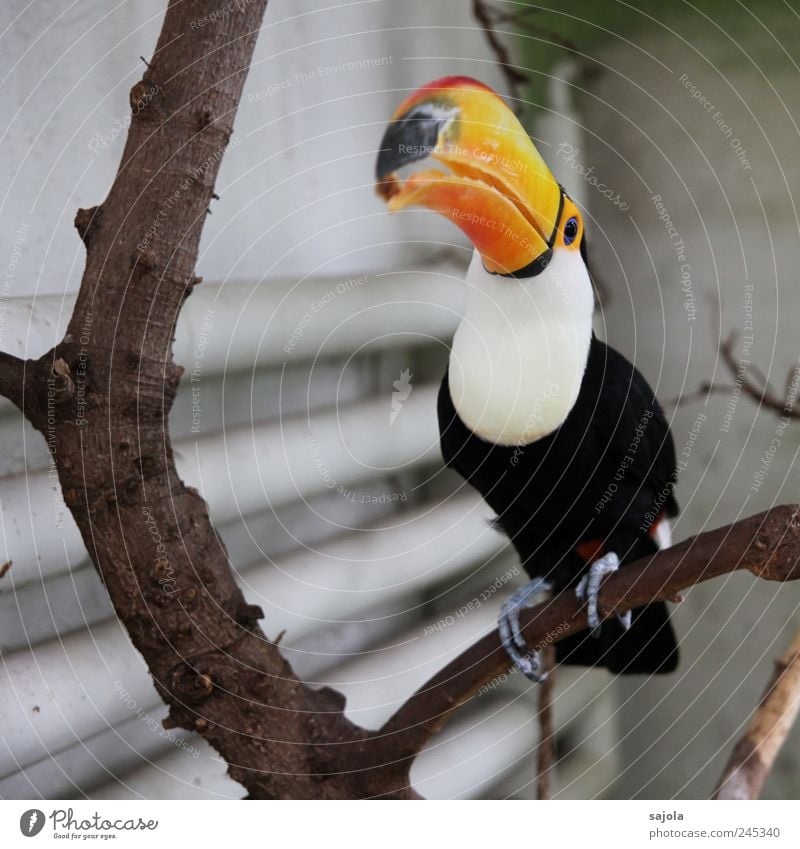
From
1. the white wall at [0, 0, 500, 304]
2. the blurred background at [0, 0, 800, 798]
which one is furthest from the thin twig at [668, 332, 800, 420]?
the white wall at [0, 0, 500, 304]

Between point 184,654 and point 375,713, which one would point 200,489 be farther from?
point 375,713

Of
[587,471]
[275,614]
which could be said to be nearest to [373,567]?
[275,614]

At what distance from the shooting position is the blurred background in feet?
2.01

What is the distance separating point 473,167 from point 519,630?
33 centimetres

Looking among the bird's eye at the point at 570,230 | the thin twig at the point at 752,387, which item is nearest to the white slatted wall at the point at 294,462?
the bird's eye at the point at 570,230

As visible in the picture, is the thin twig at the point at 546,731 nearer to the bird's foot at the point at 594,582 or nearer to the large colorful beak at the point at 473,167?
the bird's foot at the point at 594,582

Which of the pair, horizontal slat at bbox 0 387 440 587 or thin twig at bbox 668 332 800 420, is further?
thin twig at bbox 668 332 800 420

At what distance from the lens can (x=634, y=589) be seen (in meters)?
0.56

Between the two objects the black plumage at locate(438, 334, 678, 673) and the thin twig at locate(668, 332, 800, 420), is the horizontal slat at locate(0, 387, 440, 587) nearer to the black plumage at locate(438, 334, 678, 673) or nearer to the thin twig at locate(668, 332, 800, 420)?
the black plumage at locate(438, 334, 678, 673)

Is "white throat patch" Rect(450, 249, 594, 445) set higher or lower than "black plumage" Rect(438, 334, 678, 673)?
higher

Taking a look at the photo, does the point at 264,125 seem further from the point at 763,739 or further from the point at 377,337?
the point at 763,739

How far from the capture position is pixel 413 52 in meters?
0.68

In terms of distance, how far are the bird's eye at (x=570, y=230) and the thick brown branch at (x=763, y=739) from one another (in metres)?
0.38

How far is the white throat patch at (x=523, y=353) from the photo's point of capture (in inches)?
25.7
